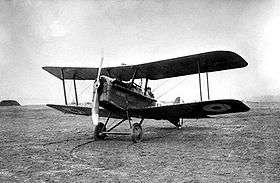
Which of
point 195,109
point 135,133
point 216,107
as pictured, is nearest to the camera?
point 216,107

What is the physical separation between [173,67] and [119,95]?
7.71ft

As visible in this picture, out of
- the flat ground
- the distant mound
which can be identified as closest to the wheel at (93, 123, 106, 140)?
the flat ground

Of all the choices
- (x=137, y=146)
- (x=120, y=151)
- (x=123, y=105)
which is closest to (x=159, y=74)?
(x=123, y=105)

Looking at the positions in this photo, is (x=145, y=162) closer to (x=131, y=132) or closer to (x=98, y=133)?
(x=131, y=132)

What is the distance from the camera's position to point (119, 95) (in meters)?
9.04

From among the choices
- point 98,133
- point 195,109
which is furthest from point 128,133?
point 195,109

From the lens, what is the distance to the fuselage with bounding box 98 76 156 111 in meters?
8.62

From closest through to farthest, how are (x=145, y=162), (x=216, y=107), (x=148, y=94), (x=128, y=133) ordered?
(x=145, y=162), (x=216, y=107), (x=128, y=133), (x=148, y=94)

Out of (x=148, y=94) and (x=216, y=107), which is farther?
(x=148, y=94)

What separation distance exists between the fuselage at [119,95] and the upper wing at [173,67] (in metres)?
0.70

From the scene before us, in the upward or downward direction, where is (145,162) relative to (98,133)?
upward

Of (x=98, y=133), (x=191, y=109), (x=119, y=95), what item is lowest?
(x=98, y=133)

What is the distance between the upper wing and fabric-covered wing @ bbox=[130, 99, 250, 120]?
1233 mm

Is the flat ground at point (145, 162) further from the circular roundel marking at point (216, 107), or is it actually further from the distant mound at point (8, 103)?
the distant mound at point (8, 103)
